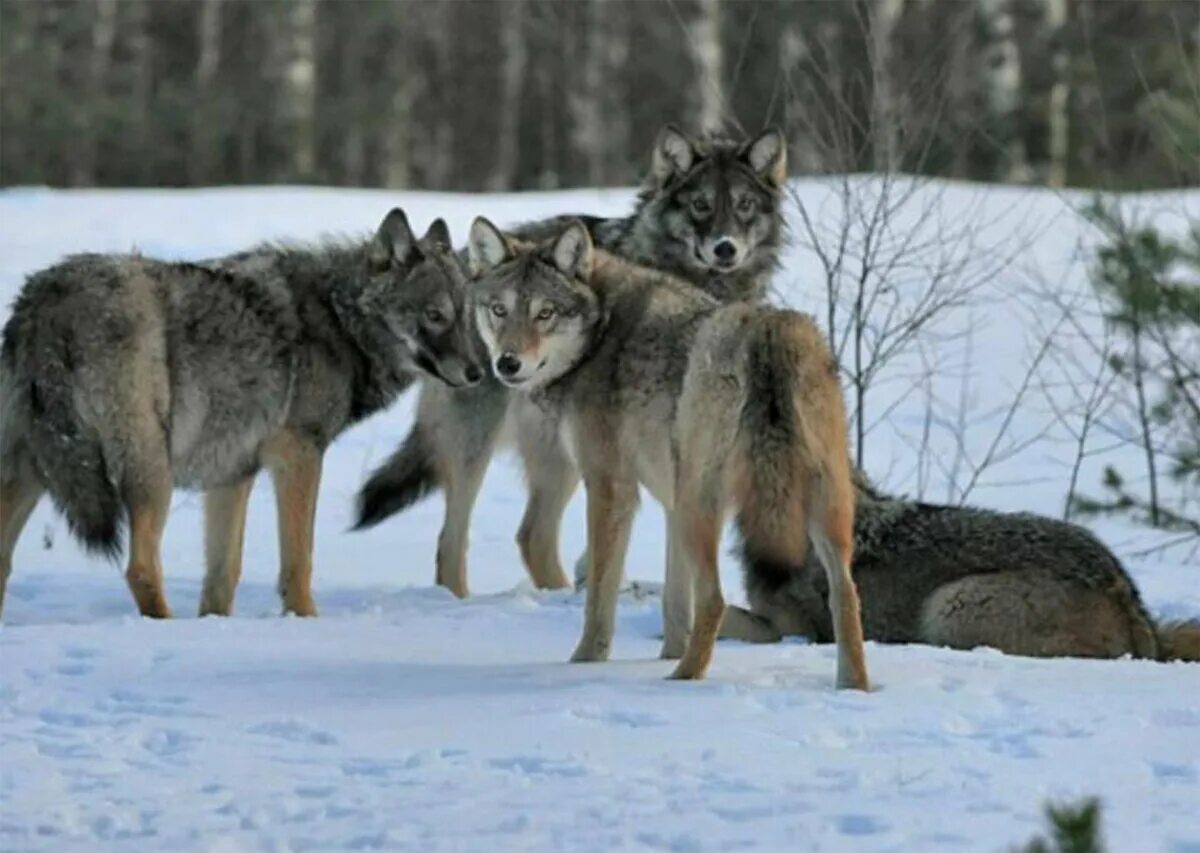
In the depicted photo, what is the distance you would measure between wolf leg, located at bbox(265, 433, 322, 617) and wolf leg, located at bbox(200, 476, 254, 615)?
0.76 feet

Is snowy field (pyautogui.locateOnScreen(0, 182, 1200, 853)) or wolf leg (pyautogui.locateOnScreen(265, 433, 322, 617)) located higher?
wolf leg (pyautogui.locateOnScreen(265, 433, 322, 617))

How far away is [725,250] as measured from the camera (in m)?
10.9

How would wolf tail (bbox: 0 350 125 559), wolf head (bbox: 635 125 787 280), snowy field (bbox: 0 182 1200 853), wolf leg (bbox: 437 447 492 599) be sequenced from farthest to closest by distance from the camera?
wolf head (bbox: 635 125 787 280), wolf leg (bbox: 437 447 492 599), wolf tail (bbox: 0 350 125 559), snowy field (bbox: 0 182 1200 853)

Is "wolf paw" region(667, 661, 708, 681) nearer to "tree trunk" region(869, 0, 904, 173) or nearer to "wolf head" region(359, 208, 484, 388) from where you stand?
"wolf head" region(359, 208, 484, 388)

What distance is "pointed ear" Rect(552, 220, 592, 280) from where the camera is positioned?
26.9ft

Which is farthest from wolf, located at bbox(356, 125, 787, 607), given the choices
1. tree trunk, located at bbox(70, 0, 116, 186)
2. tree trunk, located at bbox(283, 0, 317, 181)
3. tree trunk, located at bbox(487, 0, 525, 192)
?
tree trunk, located at bbox(487, 0, 525, 192)

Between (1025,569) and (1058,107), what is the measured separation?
2242 cm

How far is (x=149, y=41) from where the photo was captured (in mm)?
38844

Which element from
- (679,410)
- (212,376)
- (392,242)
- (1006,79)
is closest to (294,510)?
(212,376)

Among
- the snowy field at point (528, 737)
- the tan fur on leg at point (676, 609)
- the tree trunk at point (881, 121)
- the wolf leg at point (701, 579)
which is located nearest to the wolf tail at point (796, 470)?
the wolf leg at point (701, 579)

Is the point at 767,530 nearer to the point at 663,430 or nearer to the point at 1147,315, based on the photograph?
the point at 663,430

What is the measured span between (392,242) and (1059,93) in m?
21.8

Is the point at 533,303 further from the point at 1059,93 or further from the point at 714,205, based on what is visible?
the point at 1059,93

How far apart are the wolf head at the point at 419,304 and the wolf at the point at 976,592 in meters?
1.71
